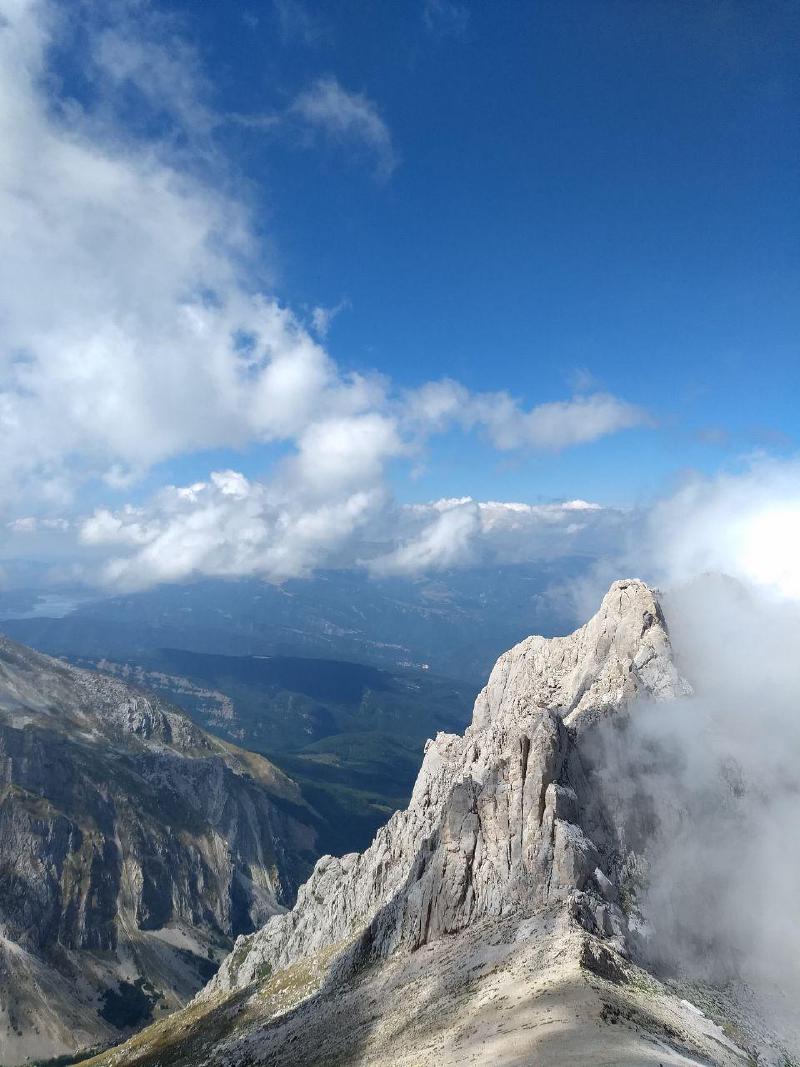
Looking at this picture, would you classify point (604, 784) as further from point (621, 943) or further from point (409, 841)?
point (409, 841)

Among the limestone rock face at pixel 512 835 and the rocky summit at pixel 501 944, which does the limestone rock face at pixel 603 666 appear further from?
the rocky summit at pixel 501 944

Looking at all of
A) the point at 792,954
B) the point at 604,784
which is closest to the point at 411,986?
the point at 604,784

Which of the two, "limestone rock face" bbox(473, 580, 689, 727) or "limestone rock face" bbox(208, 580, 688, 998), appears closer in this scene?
"limestone rock face" bbox(208, 580, 688, 998)

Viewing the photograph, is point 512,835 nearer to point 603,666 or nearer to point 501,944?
point 501,944

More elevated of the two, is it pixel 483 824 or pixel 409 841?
pixel 483 824

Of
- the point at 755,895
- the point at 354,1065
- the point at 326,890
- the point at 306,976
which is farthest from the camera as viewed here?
the point at 326,890

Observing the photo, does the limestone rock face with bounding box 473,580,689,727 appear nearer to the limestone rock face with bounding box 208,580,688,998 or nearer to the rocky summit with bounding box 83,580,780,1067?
the limestone rock face with bounding box 208,580,688,998

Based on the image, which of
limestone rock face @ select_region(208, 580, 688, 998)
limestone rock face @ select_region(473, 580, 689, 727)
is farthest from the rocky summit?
limestone rock face @ select_region(473, 580, 689, 727)
